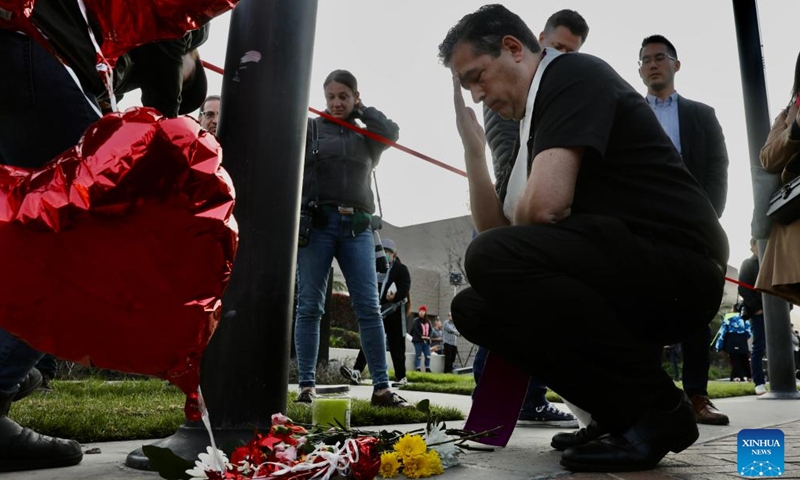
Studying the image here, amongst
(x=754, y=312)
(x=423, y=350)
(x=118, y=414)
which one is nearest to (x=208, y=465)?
(x=118, y=414)

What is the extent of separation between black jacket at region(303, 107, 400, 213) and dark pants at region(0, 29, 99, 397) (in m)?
2.34

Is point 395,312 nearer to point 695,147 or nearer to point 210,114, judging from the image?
point 210,114

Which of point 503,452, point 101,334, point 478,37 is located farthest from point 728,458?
point 101,334

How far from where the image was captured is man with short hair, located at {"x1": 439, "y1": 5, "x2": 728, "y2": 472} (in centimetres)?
183

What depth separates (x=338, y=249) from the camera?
3.74 meters

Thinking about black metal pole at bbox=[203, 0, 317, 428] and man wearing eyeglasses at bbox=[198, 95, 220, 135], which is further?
man wearing eyeglasses at bbox=[198, 95, 220, 135]

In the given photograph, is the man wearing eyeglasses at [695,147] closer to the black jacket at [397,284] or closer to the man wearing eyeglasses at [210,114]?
the man wearing eyeglasses at [210,114]

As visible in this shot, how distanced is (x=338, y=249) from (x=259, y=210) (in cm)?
196

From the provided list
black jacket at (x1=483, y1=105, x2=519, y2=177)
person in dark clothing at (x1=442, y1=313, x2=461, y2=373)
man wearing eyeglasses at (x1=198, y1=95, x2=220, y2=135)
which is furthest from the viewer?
person in dark clothing at (x1=442, y1=313, x2=461, y2=373)

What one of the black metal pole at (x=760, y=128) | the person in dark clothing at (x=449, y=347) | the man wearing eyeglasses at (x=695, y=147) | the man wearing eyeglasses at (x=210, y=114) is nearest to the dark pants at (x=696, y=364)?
the man wearing eyeglasses at (x=695, y=147)

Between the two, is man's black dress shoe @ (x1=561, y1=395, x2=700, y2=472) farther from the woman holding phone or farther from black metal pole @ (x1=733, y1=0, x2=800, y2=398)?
black metal pole @ (x1=733, y1=0, x2=800, y2=398)

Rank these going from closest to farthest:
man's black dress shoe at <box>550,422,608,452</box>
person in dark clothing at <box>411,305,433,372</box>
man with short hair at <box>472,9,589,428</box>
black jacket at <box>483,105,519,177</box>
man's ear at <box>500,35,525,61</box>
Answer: man's black dress shoe at <box>550,422,608,452</box> < man's ear at <box>500,35,525,61</box> < black jacket at <box>483,105,519,177</box> < man with short hair at <box>472,9,589,428</box> < person in dark clothing at <box>411,305,433,372</box>

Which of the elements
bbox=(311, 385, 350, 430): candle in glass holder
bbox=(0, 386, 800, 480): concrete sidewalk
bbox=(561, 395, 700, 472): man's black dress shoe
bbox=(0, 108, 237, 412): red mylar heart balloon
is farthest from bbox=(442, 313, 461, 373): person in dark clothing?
bbox=(0, 108, 237, 412): red mylar heart balloon

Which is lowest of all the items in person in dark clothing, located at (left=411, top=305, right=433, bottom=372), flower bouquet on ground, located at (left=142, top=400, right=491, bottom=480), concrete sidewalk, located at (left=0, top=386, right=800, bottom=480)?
person in dark clothing, located at (left=411, top=305, right=433, bottom=372)
